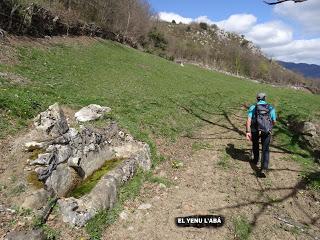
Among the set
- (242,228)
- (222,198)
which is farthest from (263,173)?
(242,228)

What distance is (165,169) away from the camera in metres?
10.9

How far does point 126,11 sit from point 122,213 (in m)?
42.7

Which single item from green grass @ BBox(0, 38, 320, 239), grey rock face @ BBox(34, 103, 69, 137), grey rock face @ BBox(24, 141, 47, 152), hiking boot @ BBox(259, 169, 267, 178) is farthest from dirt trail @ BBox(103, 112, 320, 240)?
grey rock face @ BBox(34, 103, 69, 137)

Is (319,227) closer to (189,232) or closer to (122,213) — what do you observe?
(189,232)

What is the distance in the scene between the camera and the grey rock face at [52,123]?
364 inches

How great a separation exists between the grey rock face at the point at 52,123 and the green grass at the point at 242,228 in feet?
15.5

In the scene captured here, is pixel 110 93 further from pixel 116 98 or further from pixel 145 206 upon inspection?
pixel 145 206

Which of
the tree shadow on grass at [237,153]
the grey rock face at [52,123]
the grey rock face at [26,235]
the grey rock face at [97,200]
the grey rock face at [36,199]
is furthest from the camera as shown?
the tree shadow on grass at [237,153]

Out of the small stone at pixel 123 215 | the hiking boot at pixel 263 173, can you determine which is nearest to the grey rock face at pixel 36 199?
the small stone at pixel 123 215

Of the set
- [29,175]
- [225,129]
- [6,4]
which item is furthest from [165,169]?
[6,4]

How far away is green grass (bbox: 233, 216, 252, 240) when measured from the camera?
7605 millimetres

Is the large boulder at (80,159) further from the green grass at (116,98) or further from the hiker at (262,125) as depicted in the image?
the hiker at (262,125)

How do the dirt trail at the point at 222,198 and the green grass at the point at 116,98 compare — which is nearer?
the dirt trail at the point at 222,198

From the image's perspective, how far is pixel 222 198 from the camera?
30.1 ft
